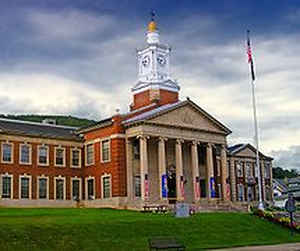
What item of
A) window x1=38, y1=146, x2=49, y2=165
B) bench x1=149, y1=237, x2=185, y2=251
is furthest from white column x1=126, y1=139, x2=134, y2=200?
bench x1=149, y1=237, x2=185, y2=251

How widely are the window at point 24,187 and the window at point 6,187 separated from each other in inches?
52.1

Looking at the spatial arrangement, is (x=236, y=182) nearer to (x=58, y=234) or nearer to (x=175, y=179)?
(x=175, y=179)

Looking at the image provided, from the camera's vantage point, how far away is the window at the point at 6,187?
5972cm

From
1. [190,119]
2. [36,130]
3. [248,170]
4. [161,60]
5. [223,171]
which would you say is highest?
[161,60]

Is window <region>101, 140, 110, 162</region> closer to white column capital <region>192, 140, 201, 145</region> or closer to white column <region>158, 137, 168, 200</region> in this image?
white column <region>158, 137, 168, 200</region>

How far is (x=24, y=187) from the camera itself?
61.5 m

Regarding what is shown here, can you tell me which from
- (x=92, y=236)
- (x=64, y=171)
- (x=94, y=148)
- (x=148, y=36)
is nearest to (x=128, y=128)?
(x=94, y=148)

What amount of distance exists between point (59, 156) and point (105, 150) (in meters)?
5.92

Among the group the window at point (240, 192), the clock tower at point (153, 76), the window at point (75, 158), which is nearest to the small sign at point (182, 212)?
the window at point (75, 158)

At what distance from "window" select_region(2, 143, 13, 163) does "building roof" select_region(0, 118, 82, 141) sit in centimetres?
143

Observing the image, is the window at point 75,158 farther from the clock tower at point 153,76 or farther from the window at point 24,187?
the clock tower at point 153,76

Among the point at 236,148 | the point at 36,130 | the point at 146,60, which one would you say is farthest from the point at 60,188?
the point at 236,148

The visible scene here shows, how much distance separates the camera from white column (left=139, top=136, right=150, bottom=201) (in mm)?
58719

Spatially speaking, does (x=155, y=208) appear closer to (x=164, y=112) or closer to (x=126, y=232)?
(x=164, y=112)
